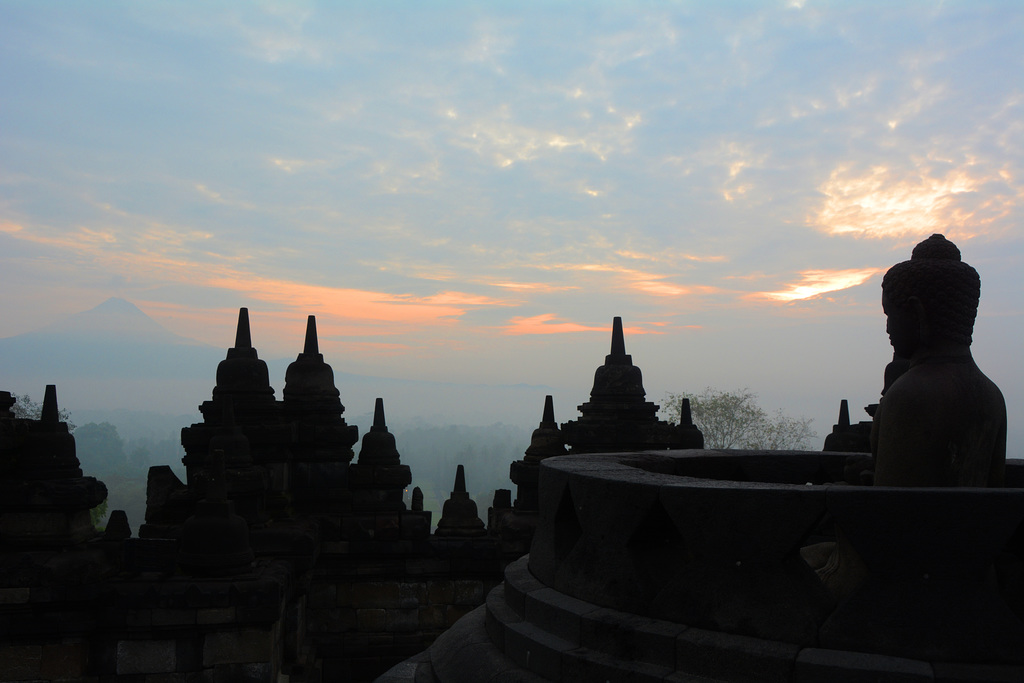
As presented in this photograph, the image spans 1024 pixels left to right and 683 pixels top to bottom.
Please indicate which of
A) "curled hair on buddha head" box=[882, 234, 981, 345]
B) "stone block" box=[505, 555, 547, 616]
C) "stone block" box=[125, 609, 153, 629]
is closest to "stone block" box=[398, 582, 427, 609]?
"stone block" box=[125, 609, 153, 629]

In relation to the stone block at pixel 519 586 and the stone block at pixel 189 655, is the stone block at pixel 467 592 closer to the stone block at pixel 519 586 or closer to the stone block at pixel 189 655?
the stone block at pixel 189 655

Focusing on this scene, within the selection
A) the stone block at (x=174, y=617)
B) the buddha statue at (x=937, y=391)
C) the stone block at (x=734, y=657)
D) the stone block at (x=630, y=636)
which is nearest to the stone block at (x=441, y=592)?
the stone block at (x=174, y=617)

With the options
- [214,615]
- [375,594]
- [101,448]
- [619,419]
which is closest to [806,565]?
[214,615]

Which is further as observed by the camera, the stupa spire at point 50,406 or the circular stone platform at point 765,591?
the stupa spire at point 50,406

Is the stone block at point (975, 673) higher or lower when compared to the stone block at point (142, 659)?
higher

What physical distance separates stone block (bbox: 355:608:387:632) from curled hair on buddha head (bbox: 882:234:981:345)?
26.2 feet

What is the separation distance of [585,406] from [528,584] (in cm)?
997

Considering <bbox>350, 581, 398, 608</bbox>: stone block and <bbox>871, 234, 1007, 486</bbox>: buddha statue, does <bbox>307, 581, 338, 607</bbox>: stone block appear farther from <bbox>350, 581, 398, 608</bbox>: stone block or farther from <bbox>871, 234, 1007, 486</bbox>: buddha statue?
<bbox>871, 234, 1007, 486</bbox>: buddha statue

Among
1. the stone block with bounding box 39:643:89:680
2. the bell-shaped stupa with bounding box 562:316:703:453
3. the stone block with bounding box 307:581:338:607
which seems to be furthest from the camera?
the bell-shaped stupa with bounding box 562:316:703:453

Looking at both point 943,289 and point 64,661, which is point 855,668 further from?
point 64,661

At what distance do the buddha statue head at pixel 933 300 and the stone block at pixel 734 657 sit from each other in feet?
5.55

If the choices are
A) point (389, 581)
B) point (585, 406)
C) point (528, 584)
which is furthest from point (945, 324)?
point (585, 406)

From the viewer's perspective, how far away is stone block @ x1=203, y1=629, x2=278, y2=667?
6812mm

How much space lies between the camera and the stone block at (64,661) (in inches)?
265
